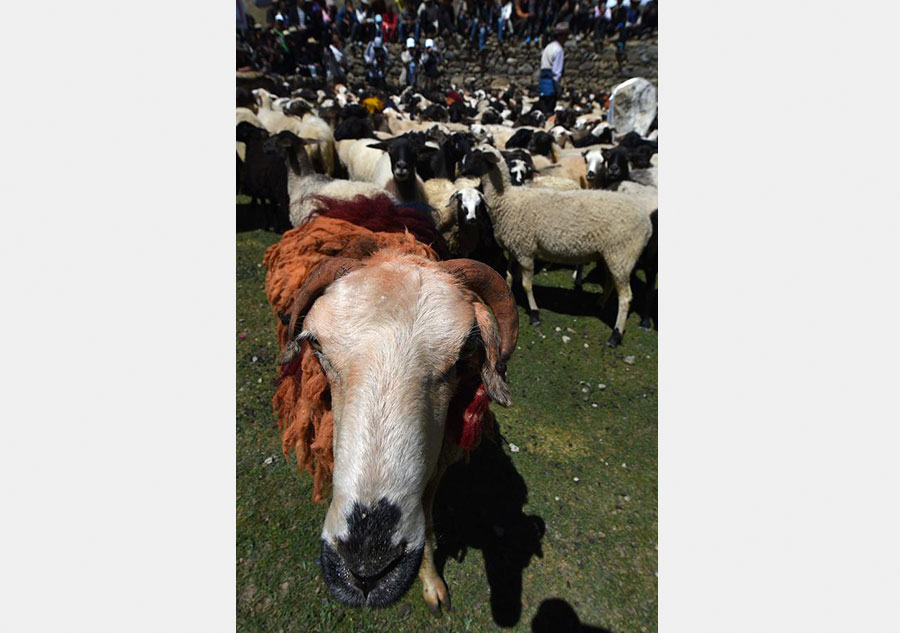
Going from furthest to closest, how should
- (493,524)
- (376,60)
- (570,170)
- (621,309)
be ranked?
(376,60), (570,170), (621,309), (493,524)

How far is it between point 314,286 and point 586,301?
6160 millimetres

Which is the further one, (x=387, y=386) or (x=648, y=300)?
(x=648, y=300)

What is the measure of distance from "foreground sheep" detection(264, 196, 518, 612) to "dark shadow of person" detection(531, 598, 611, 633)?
1223 millimetres

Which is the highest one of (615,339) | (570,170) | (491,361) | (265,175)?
(570,170)

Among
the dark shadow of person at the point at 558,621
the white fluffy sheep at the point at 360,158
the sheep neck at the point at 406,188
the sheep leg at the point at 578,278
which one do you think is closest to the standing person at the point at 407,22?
the white fluffy sheep at the point at 360,158

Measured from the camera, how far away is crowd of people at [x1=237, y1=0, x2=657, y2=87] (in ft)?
74.5

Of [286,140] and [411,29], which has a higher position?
[411,29]

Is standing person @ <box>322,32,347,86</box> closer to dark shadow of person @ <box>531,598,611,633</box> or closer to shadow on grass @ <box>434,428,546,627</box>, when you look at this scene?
shadow on grass @ <box>434,428,546,627</box>

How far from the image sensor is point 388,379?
180cm

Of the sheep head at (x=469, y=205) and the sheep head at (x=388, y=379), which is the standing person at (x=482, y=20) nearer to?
the sheep head at (x=469, y=205)

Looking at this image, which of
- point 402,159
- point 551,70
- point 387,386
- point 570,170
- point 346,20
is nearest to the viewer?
point 387,386

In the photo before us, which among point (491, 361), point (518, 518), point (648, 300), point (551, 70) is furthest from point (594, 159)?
point (551, 70)

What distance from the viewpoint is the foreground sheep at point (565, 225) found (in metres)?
6.10

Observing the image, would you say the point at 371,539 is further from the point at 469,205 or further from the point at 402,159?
the point at 402,159
